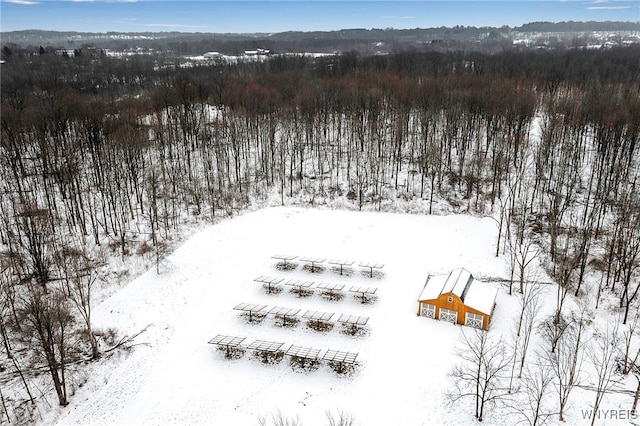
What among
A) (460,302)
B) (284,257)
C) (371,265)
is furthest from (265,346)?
(460,302)

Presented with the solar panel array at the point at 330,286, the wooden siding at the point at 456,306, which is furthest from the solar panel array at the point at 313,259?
the wooden siding at the point at 456,306

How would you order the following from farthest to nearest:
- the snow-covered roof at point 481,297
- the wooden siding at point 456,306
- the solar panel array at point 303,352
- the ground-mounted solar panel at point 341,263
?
1. the ground-mounted solar panel at point 341,263
2. the snow-covered roof at point 481,297
3. the wooden siding at point 456,306
4. the solar panel array at point 303,352

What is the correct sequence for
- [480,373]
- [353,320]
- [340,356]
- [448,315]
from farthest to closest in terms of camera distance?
[448,315]
[353,320]
[340,356]
[480,373]

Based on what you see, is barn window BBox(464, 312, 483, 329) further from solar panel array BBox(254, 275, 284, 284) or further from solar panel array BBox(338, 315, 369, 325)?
solar panel array BBox(254, 275, 284, 284)

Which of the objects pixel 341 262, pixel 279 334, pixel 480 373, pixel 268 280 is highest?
pixel 341 262

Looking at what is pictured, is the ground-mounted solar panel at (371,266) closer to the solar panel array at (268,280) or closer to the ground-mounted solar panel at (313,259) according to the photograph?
the ground-mounted solar panel at (313,259)

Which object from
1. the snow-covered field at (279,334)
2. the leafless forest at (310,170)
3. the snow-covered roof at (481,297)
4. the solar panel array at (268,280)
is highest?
the leafless forest at (310,170)

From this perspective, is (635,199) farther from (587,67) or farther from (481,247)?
(587,67)

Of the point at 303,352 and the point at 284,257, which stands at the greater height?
the point at 284,257

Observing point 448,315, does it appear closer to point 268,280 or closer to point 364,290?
point 364,290
